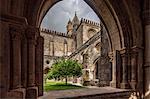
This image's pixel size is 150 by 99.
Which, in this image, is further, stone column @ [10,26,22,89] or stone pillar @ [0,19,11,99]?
stone column @ [10,26,22,89]

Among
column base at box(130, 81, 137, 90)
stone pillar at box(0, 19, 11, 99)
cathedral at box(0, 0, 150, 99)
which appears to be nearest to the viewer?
stone pillar at box(0, 19, 11, 99)

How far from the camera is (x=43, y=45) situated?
532cm

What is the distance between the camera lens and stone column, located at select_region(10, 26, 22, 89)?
3.93m

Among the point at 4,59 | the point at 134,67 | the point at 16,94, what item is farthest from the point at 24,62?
the point at 134,67

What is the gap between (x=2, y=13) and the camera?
3709 millimetres

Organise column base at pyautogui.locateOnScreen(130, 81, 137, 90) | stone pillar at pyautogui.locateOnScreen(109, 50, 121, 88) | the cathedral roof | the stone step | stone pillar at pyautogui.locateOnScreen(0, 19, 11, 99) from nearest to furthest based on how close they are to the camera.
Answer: stone pillar at pyautogui.locateOnScreen(0, 19, 11, 99) < the stone step < column base at pyautogui.locateOnScreen(130, 81, 137, 90) < stone pillar at pyautogui.locateOnScreen(109, 50, 121, 88) < the cathedral roof

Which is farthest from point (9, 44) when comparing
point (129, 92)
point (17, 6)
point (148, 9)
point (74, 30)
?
point (74, 30)

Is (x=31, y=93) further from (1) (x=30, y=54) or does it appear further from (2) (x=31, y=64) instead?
(1) (x=30, y=54)

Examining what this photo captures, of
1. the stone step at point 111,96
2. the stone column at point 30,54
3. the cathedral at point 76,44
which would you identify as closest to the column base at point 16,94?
the stone column at point 30,54

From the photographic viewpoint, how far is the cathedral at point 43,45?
3842 mm

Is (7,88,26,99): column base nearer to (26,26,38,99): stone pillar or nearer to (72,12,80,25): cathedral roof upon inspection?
(26,26,38,99): stone pillar

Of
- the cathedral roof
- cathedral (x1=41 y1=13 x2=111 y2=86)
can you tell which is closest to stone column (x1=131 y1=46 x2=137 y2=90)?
cathedral (x1=41 y1=13 x2=111 y2=86)

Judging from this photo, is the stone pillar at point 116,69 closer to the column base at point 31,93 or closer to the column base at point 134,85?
the column base at point 134,85

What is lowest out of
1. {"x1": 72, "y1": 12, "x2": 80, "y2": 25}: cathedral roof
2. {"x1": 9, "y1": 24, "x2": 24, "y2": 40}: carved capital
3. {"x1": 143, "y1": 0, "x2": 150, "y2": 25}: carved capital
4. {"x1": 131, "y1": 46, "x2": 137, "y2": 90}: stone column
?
{"x1": 131, "y1": 46, "x2": 137, "y2": 90}: stone column
